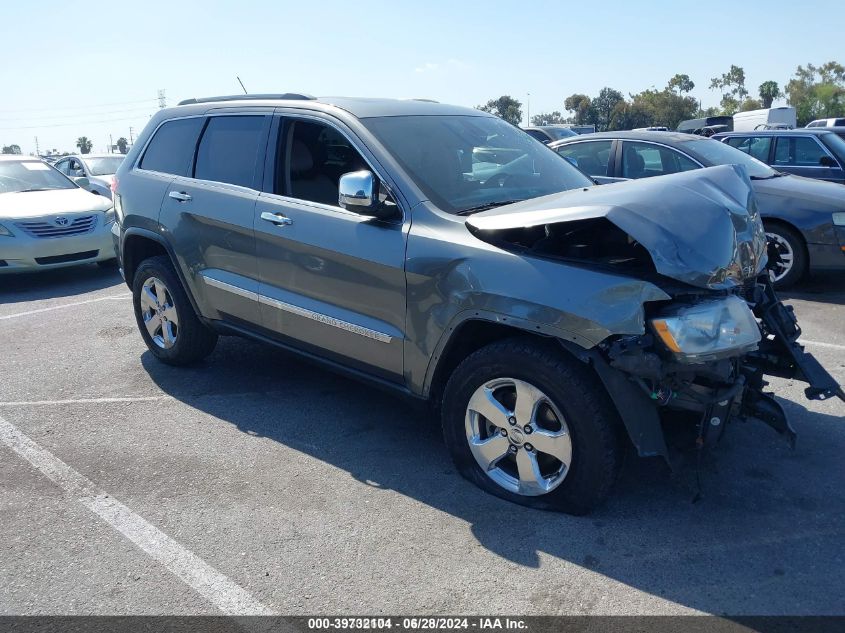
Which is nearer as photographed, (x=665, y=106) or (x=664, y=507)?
(x=664, y=507)

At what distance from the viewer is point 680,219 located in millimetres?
3221

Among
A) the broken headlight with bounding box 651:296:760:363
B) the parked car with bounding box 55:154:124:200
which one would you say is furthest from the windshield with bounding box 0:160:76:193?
the broken headlight with bounding box 651:296:760:363

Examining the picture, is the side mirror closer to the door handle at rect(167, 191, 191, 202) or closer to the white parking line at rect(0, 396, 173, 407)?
the door handle at rect(167, 191, 191, 202)

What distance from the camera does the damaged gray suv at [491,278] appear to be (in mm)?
3098

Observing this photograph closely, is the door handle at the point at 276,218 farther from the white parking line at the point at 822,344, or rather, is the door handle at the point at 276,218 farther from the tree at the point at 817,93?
the tree at the point at 817,93

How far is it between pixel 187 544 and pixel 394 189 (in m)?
1.97

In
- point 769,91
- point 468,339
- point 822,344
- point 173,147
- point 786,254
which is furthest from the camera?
point 769,91

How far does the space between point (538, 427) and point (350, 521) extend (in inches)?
38.6

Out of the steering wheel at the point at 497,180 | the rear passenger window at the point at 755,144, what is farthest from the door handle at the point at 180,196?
the rear passenger window at the point at 755,144

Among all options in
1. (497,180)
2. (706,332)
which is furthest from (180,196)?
(706,332)

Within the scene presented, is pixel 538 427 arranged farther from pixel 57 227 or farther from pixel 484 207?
pixel 57 227

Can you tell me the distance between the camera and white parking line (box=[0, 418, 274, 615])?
291cm

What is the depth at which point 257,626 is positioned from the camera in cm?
275

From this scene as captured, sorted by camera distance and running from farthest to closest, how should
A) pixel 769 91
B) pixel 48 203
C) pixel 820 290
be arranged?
pixel 769 91 < pixel 48 203 < pixel 820 290
